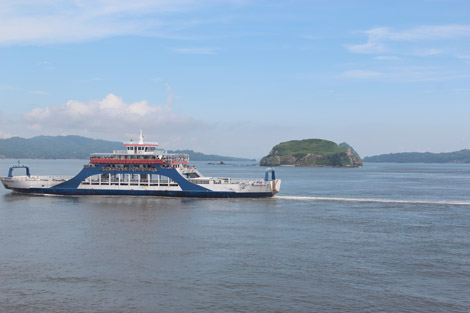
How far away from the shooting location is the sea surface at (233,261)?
1104 inches

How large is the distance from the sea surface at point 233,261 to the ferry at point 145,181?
1488cm

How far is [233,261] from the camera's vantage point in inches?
1427

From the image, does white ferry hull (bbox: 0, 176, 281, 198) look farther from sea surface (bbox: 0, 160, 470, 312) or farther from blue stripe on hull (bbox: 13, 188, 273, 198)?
sea surface (bbox: 0, 160, 470, 312)

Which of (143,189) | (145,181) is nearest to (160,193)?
(143,189)

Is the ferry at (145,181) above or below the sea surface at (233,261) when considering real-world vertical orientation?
above

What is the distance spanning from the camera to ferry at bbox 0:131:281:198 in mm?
76875

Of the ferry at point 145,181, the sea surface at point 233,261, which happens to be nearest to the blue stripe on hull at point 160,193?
the ferry at point 145,181

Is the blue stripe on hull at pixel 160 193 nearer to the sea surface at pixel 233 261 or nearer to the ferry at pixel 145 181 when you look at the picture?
the ferry at pixel 145 181

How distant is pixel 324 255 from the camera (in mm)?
38312

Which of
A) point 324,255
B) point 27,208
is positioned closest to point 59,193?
point 27,208

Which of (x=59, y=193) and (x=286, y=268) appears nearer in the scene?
(x=286, y=268)

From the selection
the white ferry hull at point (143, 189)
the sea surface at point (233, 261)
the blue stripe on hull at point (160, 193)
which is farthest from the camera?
the blue stripe on hull at point (160, 193)

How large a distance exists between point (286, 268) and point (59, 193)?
191 feet

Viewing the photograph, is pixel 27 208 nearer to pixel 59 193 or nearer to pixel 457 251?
pixel 59 193
